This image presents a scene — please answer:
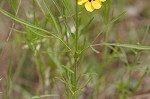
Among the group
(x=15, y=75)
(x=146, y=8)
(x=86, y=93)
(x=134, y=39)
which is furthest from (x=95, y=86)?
(x=146, y=8)

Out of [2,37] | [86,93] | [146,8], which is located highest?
[146,8]

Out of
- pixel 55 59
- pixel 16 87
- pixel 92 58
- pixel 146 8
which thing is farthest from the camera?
pixel 146 8

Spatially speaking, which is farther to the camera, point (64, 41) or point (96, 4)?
point (64, 41)

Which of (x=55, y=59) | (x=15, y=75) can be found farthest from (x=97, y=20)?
(x=55, y=59)

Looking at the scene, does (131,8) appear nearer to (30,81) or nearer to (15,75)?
(30,81)

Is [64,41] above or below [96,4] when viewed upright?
below

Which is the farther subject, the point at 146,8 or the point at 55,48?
the point at 146,8

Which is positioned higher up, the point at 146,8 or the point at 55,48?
the point at 146,8

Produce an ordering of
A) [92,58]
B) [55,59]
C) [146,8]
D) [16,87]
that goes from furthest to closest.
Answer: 1. [146,8]
2. [92,58]
3. [16,87]
4. [55,59]

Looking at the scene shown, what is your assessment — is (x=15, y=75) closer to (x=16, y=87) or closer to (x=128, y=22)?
(x=16, y=87)
